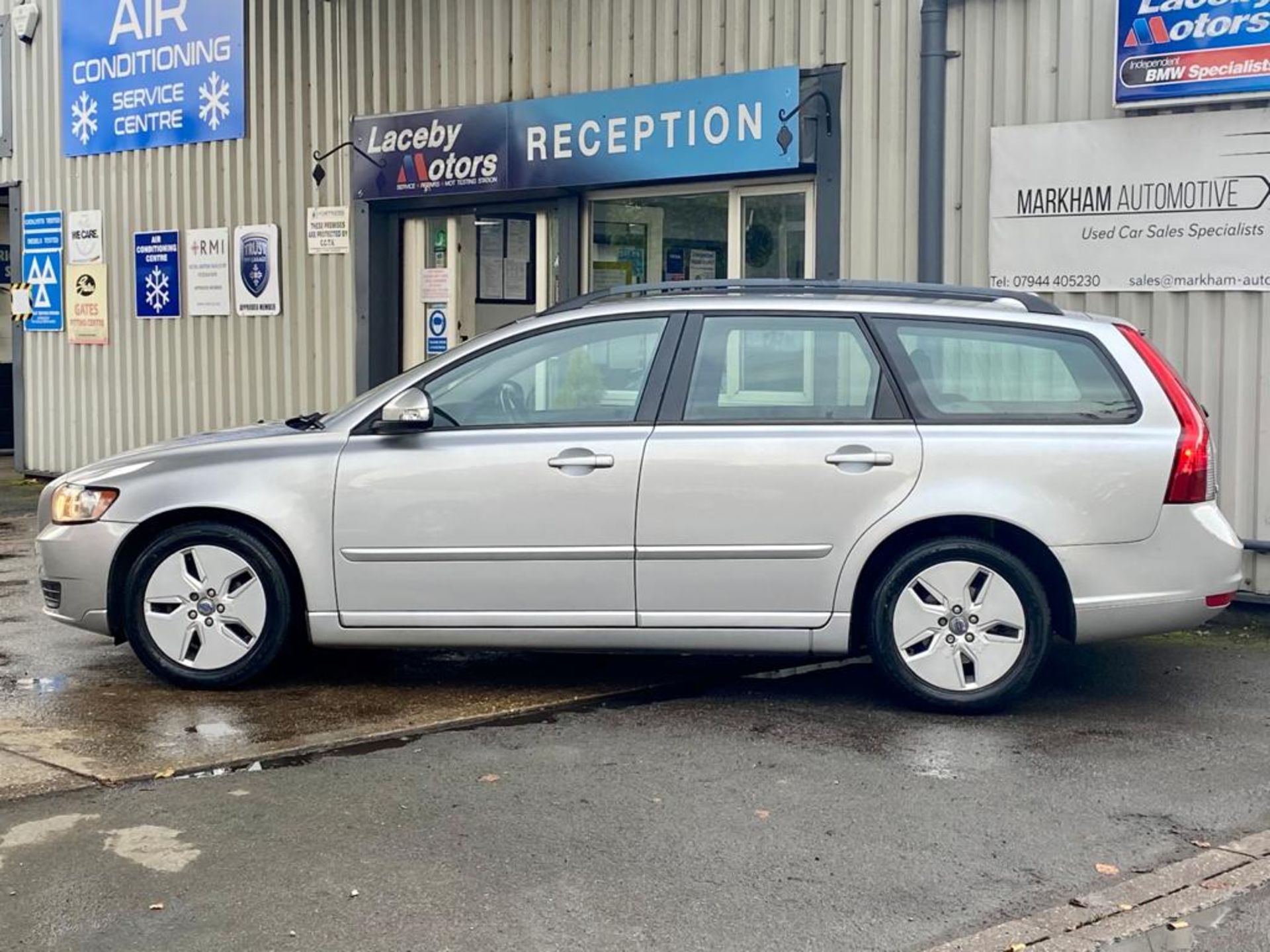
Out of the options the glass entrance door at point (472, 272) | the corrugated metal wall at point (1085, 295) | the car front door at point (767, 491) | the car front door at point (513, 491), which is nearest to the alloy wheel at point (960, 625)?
the car front door at point (767, 491)

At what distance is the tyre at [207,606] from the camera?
6.74 m

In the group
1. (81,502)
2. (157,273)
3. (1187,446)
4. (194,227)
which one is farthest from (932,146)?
(157,273)

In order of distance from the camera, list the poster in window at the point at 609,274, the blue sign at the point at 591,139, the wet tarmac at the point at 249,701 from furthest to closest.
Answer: the poster in window at the point at 609,274
the blue sign at the point at 591,139
the wet tarmac at the point at 249,701

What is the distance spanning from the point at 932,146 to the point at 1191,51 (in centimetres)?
154

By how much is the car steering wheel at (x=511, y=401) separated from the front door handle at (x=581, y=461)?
0.29 meters

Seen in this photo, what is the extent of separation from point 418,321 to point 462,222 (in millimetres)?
864

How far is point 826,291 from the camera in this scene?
6844 mm

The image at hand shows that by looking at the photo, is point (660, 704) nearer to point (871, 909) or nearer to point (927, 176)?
point (871, 909)

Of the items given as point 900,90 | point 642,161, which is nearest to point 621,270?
point 642,161

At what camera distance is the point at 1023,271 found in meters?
9.23

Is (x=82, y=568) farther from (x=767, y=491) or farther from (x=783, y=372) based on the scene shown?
(x=783, y=372)

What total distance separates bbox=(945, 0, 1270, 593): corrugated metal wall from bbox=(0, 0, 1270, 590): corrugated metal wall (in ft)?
0.03

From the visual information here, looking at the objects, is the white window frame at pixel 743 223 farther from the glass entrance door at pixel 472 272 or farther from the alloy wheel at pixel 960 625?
the alloy wheel at pixel 960 625

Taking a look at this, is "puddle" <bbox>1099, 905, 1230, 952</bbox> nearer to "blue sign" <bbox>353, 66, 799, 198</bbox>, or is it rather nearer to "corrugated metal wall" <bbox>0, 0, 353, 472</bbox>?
"blue sign" <bbox>353, 66, 799, 198</bbox>
